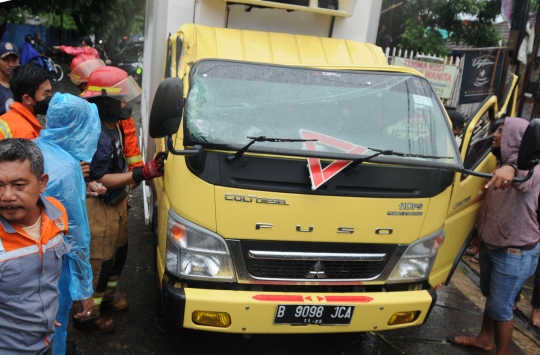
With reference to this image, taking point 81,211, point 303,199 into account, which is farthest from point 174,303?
point 303,199

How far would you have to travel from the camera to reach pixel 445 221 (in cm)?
365

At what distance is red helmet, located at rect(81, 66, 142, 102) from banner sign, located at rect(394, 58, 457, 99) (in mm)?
6315

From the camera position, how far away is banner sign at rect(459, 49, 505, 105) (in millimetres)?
8359

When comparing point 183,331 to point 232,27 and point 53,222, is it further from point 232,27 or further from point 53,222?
point 232,27

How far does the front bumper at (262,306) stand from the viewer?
2.96 meters

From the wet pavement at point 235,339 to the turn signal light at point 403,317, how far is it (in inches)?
28.7

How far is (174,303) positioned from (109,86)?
160cm

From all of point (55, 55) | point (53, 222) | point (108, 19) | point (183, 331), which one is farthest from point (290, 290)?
point (55, 55)

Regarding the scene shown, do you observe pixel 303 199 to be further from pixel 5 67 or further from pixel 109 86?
pixel 5 67

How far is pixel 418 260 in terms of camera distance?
11.2 ft

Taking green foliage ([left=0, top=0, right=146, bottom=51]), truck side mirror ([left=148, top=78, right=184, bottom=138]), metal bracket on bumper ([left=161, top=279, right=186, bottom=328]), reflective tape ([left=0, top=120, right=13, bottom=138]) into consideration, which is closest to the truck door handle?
metal bracket on bumper ([left=161, top=279, right=186, bottom=328])

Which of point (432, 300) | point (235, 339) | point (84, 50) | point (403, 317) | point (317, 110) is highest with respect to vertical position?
point (317, 110)

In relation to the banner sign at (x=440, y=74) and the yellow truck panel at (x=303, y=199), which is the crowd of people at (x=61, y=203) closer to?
the yellow truck panel at (x=303, y=199)

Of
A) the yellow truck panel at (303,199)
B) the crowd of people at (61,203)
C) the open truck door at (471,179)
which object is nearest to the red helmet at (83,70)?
the crowd of people at (61,203)
